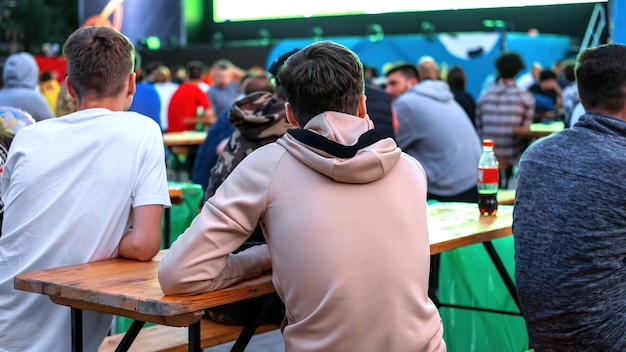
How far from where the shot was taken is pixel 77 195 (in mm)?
2381

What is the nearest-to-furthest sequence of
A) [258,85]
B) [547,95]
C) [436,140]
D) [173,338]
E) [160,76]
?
[173,338] → [258,85] → [436,140] → [547,95] → [160,76]

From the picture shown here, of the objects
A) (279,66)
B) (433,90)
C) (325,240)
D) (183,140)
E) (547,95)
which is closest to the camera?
(325,240)

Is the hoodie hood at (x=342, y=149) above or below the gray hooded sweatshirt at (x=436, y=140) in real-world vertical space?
above

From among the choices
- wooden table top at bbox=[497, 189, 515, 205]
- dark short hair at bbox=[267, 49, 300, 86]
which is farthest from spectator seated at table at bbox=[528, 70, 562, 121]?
dark short hair at bbox=[267, 49, 300, 86]

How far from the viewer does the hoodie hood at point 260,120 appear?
3012mm

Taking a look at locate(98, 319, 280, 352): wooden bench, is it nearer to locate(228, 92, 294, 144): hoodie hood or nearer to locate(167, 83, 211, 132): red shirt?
locate(228, 92, 294, 144): hoodie hood

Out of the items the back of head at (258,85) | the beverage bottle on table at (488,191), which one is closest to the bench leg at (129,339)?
the beverage bottle on table at (488,191)

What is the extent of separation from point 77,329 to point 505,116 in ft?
19.3

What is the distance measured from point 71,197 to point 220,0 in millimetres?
19866

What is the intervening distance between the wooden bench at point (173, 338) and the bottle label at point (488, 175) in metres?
0.95

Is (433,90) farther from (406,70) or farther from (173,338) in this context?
(173,338)

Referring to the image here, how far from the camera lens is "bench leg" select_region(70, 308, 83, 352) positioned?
2.24 m

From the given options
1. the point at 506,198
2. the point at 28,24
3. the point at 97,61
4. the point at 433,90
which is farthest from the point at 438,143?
the point at 28,24

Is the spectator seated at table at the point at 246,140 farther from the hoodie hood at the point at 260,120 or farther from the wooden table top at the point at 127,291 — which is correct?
the wooden table top at the point at 127,291
